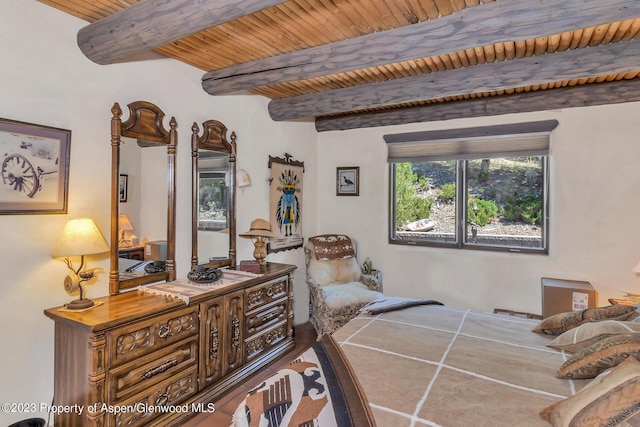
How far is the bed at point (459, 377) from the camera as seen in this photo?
1.20 meters

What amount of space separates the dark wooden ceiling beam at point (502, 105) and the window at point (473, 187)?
7.3 inches

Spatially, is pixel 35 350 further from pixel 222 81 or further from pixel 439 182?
pixel 439 182

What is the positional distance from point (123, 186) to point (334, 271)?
8.03 feet

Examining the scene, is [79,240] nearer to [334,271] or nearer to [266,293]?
[266,293]

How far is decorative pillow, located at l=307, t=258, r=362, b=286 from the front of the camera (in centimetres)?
379

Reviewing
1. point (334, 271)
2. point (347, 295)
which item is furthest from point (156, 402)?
point (334, 271)

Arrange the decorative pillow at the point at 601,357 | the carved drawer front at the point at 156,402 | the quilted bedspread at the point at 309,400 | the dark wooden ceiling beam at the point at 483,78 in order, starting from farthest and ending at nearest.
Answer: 1. the dark wooden ceiling beam at the point at 483,78
2. the carved drawer front at the point at 156,402
3. the decorative pillow at the point at 601,357
4. the quilted bedspread at the point at 309,400

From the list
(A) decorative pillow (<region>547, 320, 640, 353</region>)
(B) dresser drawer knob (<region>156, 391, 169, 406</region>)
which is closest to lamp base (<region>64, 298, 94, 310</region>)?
(B) dresser drawer knob (<region>156, 391, 169, 406</region>)

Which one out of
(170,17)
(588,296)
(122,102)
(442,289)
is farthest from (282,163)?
(588,296)

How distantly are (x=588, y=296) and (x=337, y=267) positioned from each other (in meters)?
2.49

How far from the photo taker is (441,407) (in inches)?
50.4

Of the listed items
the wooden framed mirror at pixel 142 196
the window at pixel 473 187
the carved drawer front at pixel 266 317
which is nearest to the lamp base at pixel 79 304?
the wooden framed mirror at pixel 142 196

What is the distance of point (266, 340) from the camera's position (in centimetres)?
291

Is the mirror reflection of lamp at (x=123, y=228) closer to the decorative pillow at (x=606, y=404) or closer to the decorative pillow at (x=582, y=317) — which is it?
the decorative pillow at (x=606, y=404)
